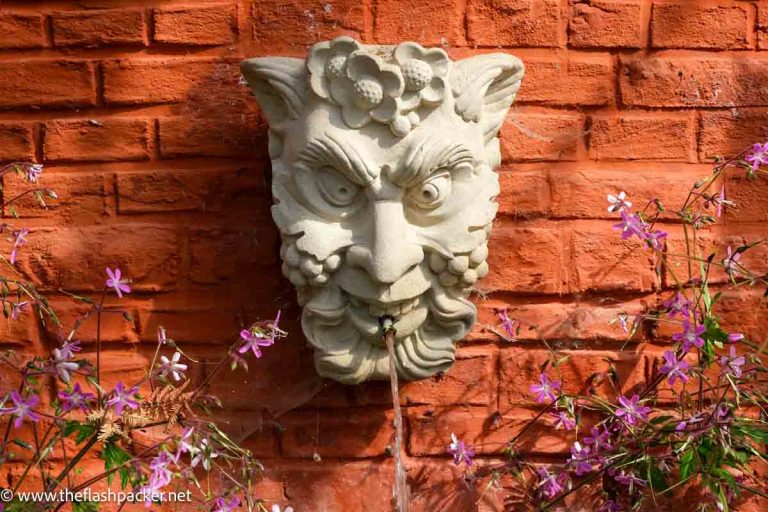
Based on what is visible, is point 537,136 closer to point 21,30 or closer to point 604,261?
point 604,261

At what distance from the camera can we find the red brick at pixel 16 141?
60.0 inches

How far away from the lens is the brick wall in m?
1.51

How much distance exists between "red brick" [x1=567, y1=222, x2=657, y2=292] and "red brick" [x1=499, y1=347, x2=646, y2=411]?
0.40ft

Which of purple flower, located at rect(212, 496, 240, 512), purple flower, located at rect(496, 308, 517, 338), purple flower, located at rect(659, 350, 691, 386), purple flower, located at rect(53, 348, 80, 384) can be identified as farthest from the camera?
purple flower, located at rect(496, 308, 517, 338)

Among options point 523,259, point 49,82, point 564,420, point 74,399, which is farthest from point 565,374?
point 49,82

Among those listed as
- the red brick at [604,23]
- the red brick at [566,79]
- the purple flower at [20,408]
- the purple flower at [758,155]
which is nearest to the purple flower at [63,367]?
the purple flower at [20,408]

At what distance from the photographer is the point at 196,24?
1.51 metres

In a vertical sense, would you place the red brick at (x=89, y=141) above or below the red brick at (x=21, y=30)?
below

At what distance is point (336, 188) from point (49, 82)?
57 cm

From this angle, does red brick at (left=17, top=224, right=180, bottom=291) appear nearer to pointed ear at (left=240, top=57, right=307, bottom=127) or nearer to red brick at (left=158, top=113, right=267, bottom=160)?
red brick at (left=158, top=113, right=267, bottom=160)

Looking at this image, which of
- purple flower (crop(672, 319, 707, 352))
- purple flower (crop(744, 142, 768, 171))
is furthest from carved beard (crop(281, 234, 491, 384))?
purple flower (crop(744, 142, 768, 171))

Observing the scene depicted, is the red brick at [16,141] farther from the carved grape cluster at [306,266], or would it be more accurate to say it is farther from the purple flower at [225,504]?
the purple flower at [225,504]

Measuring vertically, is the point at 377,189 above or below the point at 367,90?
below

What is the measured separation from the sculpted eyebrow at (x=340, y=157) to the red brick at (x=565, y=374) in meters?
0.43
